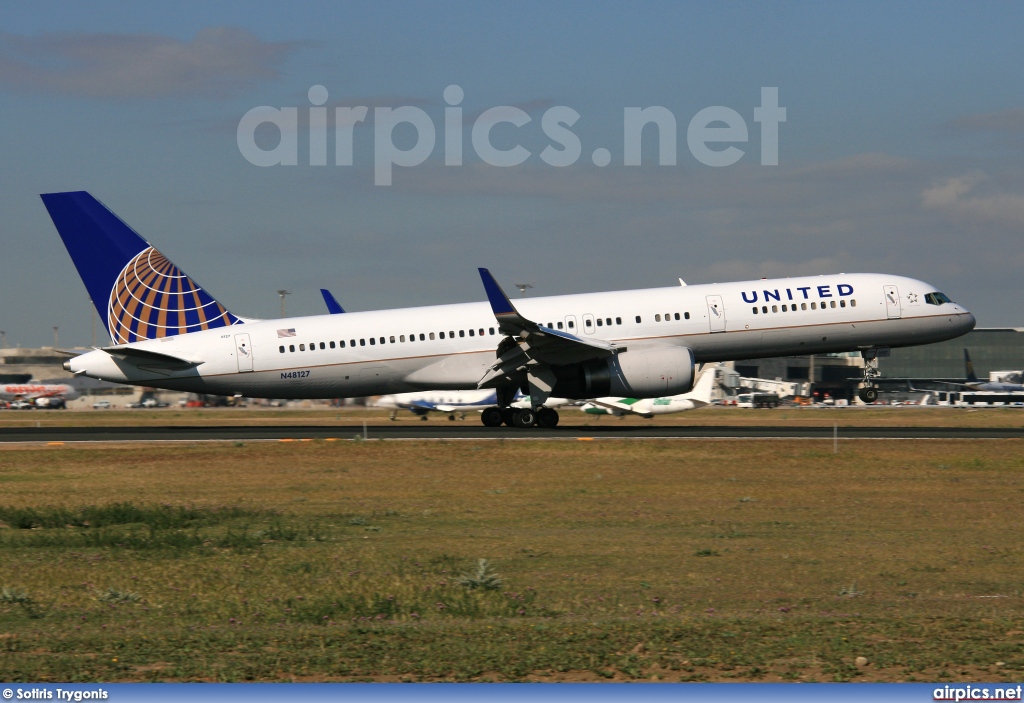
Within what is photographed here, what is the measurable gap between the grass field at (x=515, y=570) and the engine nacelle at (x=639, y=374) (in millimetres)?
9477

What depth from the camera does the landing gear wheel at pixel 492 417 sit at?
143 ft

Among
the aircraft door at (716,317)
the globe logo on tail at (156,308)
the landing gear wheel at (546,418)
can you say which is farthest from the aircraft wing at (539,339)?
the globe logo on tail at (156,308)

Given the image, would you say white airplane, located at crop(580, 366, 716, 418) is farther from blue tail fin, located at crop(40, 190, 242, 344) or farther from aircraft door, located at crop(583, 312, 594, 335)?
blue tail fin, located at crop(40, 190, 242, 344)

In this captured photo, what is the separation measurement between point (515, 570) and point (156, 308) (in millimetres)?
30329

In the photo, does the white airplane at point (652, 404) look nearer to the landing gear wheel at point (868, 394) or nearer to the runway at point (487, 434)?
the runway at point (487, 434)

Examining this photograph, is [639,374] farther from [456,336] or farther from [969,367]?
[969,367]

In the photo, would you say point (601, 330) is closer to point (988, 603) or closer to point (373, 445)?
point (373, 445)

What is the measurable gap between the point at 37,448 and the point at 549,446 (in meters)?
16.0

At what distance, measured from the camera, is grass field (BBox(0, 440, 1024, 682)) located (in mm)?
10586

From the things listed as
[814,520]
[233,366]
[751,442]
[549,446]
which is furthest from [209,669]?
[233,366]

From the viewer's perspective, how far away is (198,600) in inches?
558

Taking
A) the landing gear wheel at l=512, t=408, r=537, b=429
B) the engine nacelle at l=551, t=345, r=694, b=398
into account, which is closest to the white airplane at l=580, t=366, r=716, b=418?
the landing gear wheel at l=512, t=408, r=537, b=429

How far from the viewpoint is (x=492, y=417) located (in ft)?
144

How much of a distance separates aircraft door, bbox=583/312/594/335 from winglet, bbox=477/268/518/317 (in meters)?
4.15
